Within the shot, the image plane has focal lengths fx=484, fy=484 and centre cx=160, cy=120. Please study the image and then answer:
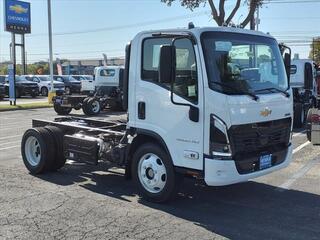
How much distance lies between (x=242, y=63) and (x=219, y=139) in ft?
3.94

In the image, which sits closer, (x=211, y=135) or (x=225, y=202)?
(x=211, y=135)

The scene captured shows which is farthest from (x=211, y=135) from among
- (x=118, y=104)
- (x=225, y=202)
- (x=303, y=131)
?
(x=118, y=104)

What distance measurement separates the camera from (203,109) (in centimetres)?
625

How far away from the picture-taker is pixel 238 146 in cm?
632

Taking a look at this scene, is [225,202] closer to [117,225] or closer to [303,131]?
[117,225]

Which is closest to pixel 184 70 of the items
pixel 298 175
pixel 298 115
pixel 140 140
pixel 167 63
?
pixel 167 63

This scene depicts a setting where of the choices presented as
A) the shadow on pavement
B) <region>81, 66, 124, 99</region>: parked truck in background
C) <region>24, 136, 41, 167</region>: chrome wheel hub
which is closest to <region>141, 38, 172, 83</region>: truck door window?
the shadow on pavement

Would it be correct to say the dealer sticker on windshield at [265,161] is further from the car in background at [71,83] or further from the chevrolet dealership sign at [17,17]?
the car in background at [71,83]

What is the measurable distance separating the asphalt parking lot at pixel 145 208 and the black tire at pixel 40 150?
6.5 inches

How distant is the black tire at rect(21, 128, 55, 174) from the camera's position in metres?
8.65

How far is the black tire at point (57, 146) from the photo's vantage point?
8766mm

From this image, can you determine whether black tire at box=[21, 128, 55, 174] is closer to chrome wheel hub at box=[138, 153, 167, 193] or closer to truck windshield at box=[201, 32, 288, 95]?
chrome wheel hub at box=[138, 153, 167, 193]

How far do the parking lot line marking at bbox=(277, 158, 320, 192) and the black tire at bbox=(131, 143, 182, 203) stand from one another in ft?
6.84

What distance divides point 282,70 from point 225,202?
84.3 inches
